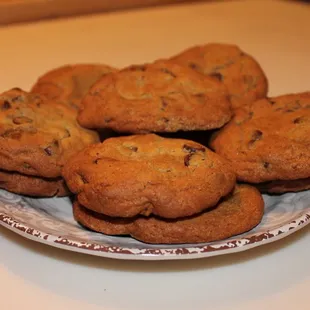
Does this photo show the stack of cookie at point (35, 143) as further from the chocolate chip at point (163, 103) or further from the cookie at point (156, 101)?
the chocolate chip at point (163, 103)

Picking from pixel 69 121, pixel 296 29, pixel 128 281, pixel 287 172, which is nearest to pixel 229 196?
pixel 287 172

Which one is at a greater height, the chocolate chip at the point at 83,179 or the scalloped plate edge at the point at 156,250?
the chocolate chip at the point at 83,179

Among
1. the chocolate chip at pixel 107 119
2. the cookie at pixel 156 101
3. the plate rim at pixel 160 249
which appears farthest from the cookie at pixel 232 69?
the plate rim at pixel 160 249

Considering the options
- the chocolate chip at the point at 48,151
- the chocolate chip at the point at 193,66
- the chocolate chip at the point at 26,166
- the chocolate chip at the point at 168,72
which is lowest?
the chocolate chip at the point at 26,166

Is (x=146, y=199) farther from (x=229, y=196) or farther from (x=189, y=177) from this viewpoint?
(x=229, y=196)

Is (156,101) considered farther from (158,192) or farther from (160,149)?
(158,192)

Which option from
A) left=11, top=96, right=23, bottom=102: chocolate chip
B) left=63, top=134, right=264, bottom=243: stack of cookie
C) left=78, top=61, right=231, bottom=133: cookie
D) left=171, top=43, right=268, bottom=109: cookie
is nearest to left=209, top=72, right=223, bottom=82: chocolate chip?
left=171, top=43, right=268, bottom=109: cookie

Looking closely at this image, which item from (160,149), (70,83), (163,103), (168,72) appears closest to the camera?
(160,149)

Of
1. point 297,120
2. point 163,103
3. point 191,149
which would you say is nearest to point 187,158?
point 191,149

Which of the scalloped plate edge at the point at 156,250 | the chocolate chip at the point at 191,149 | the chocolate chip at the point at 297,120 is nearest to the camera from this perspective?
the scalloped plate edge at the point at 156,250
